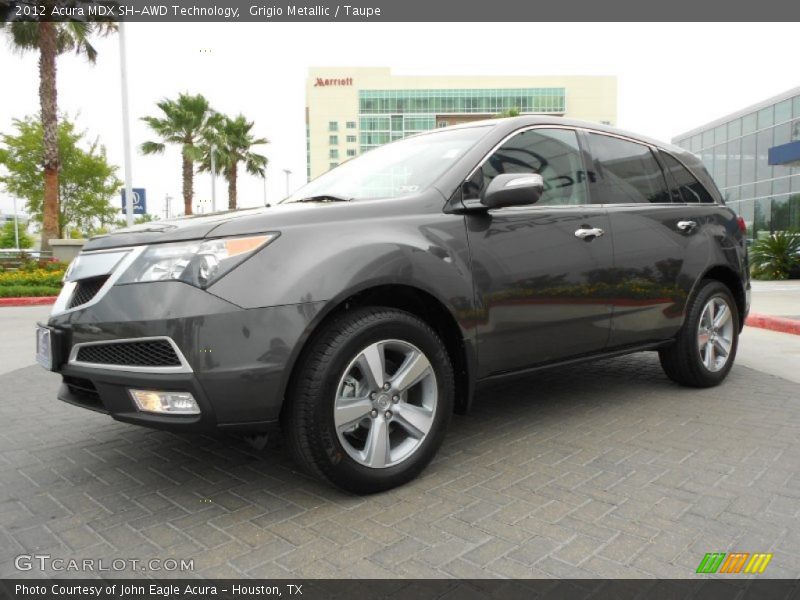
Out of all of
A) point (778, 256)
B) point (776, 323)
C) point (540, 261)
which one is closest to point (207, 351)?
point (540, 261)

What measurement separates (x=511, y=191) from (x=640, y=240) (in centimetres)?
136

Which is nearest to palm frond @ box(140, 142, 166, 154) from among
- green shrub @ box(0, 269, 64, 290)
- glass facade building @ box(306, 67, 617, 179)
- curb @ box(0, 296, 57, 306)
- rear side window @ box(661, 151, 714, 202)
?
green shrub @ box(0, 269, 64, 290)

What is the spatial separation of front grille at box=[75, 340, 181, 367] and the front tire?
0.50 m

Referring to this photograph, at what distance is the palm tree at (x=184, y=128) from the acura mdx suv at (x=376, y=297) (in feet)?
95.4

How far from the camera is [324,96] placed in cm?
9312

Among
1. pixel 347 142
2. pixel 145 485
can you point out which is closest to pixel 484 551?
pixel 145 485

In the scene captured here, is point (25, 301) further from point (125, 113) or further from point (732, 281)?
point (732, 281)

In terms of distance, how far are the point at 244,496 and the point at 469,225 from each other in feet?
5.38

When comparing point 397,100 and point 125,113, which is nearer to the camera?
point 125,113

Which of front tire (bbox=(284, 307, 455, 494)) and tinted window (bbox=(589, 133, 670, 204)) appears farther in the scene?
tinted window (bbox=(589, 133, 670, 204))

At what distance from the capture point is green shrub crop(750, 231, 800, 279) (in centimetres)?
1903

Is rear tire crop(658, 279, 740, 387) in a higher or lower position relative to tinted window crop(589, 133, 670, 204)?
lower

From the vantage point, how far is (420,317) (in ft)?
9.81

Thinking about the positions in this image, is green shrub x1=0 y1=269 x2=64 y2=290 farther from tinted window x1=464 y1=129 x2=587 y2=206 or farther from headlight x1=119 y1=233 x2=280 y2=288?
tinted window x1=464 y1=129 x2=587 y2=206
